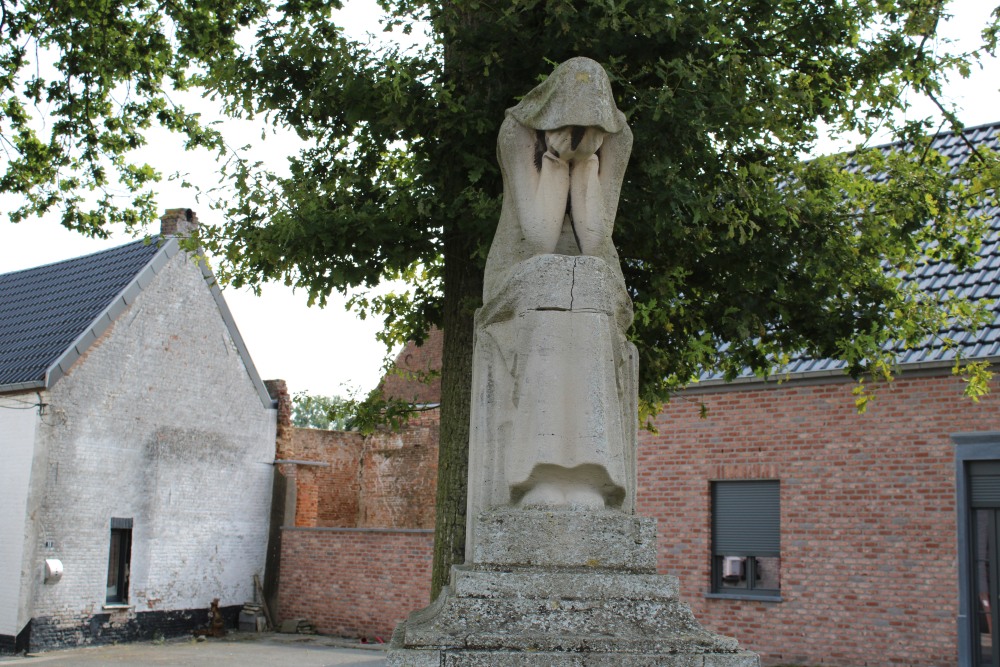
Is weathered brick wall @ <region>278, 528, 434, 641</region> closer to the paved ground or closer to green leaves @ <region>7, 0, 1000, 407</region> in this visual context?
the paved ground

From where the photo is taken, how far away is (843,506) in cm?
1470

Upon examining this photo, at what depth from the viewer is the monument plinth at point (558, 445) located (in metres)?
4.39

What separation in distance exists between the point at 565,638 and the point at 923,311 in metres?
6.85

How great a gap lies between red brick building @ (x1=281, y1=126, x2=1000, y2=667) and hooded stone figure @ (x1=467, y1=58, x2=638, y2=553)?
8365mm

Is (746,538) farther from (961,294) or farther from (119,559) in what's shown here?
(119,559)

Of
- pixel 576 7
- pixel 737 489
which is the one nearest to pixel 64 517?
pixel 737 489

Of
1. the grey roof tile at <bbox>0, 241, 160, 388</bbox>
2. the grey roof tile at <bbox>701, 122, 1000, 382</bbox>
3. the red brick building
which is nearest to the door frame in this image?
the red brick building

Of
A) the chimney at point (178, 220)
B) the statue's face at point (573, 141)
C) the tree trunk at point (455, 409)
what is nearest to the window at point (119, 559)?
the chimney at point (178, 220)

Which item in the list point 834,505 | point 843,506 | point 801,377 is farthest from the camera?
point 801,377

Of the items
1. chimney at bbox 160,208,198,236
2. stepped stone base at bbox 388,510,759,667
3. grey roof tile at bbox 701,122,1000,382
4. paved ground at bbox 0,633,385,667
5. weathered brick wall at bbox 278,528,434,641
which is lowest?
paved ground at bbox 0,633,385,667

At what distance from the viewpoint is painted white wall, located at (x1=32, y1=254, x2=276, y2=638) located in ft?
60.5

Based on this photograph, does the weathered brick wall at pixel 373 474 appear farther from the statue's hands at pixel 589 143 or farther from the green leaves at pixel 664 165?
the statue's hands at pixel 589 143

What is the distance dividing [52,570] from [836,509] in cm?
1167

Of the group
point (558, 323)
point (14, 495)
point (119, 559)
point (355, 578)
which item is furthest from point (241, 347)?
point (558, 323)
